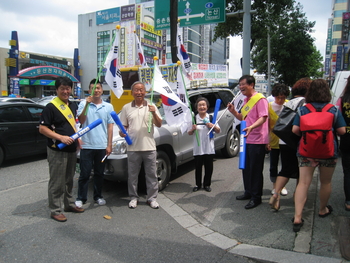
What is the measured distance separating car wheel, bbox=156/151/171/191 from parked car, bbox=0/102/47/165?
4156 mm

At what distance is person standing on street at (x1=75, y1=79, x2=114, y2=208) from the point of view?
14.5 ft

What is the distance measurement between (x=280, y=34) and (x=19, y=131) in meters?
23.5

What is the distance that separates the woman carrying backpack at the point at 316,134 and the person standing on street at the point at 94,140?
2707 millimetres

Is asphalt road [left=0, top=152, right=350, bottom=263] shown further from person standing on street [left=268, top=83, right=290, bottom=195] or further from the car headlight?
the car headlight

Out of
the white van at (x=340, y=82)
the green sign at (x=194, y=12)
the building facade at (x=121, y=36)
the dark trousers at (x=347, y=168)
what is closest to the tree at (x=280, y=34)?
the green sign at (x=194, y=12)

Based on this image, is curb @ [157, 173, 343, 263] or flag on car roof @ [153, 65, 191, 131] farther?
flag on car roof @ [153, 65, 191, 131]

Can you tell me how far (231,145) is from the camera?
803 centimetres

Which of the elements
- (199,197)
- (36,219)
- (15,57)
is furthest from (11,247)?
(15,57)

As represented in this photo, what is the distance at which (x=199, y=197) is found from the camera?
16.5 feet

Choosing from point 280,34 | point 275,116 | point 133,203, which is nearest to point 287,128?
point 275,116

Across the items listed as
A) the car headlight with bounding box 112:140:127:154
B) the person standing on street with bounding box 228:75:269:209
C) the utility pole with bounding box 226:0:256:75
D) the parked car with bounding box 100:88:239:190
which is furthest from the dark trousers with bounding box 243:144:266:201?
the utility pole with bounding box 226:0:256:75

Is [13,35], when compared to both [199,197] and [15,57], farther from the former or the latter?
[199,197]

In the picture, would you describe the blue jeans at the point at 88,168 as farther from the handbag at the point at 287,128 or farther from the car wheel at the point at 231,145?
the car wheel at the point at 231,145

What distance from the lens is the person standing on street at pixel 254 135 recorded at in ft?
14.2
